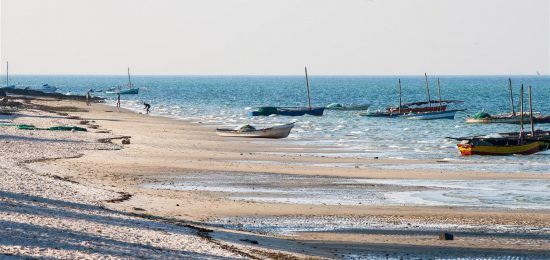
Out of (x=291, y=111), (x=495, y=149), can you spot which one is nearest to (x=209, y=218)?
(x=495, y=149)

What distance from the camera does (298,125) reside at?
247ft

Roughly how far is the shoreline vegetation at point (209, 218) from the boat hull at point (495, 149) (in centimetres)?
891

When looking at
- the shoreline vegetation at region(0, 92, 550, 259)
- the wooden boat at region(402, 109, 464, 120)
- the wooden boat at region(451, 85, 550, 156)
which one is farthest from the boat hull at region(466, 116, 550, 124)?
the shoreline vegetation at region(0, 92, 550, 259)

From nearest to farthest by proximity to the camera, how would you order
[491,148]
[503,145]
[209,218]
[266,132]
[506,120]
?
1. [209,218]
2. [491,148]
3. [503,145]
4. [266,132]
5. [506,120]

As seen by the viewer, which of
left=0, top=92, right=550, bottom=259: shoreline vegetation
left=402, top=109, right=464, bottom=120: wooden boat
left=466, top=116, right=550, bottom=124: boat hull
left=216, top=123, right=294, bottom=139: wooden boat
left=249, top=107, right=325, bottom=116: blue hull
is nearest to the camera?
left=0, top=92, right=550, bottom=259: shoreline vegetation

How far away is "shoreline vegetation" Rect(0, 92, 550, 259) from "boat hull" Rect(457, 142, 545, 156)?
891 cm

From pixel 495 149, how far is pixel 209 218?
26396 millimetres

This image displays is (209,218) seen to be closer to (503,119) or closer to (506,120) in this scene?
(506,120)

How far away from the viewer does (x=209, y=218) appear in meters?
23.3

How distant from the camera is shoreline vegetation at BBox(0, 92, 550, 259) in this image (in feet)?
58.0

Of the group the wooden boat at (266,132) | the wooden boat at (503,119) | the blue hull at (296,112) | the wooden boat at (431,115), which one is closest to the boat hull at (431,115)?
the wooden boat at (431,115)

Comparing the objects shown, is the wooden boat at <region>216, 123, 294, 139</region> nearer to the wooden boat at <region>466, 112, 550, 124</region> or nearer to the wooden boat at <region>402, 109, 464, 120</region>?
the wooden boat at <region>466, 112, 550, 124</region>

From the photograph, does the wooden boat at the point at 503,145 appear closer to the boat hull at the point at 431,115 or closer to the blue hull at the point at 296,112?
the boat hull at the point at 431,115

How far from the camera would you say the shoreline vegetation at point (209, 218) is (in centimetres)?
1768
